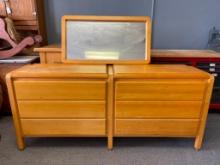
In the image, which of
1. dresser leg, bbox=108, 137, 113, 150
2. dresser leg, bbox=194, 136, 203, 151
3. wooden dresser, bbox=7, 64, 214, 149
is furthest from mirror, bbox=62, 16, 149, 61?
dresser leg, bbox=194, 136, 203, 151

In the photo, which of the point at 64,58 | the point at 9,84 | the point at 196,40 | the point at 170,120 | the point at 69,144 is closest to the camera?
the point at 9,84

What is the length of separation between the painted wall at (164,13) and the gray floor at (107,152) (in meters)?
1.22

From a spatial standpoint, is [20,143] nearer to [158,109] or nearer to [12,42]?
[12,42]

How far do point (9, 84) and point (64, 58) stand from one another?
1.74 ft

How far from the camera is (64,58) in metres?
1.64

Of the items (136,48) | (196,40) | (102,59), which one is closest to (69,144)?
(102,59)

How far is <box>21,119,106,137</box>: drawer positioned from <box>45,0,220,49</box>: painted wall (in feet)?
3.80

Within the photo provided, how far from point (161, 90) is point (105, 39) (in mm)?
732

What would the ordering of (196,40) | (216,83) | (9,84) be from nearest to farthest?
(9,84), (216,83), (196,40)

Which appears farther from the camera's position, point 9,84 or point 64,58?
point 64,58

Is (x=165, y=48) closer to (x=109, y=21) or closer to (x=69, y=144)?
(x=109, y=21)

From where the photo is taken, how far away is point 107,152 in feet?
4.76

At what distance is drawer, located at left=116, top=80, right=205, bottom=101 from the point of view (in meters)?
1.31

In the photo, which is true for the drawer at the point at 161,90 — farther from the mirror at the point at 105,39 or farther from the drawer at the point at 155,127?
the mirror at the point at 105,39
